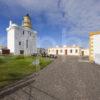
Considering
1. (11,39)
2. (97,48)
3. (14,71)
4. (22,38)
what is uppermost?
(22,38)

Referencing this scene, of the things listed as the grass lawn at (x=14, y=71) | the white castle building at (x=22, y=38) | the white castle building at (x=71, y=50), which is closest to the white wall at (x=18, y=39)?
the white castle building at (x=22, y=38)

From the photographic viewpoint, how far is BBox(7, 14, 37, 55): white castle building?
43825 millimetres

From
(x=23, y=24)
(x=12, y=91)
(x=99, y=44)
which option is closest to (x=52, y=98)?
(x=12, y=91)

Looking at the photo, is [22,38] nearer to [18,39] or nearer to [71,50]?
[18,39]

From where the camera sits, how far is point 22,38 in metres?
46.9

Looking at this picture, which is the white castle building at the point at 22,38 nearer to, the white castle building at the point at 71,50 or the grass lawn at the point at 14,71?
the white castle building at the point at 71,50

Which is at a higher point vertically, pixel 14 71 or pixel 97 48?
pixel 97 48

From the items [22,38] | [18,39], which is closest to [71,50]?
[22,38]

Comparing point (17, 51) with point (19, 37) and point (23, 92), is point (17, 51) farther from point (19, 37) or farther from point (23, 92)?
point (23, 92)

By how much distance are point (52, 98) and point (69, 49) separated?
181ft

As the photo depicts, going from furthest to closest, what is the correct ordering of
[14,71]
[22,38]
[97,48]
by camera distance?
[22,38] → [97,48] → [14,71]

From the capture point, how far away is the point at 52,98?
5.56m

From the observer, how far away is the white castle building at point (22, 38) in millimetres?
43825

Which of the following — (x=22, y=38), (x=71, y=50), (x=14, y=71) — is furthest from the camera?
(x=71, y=50)
